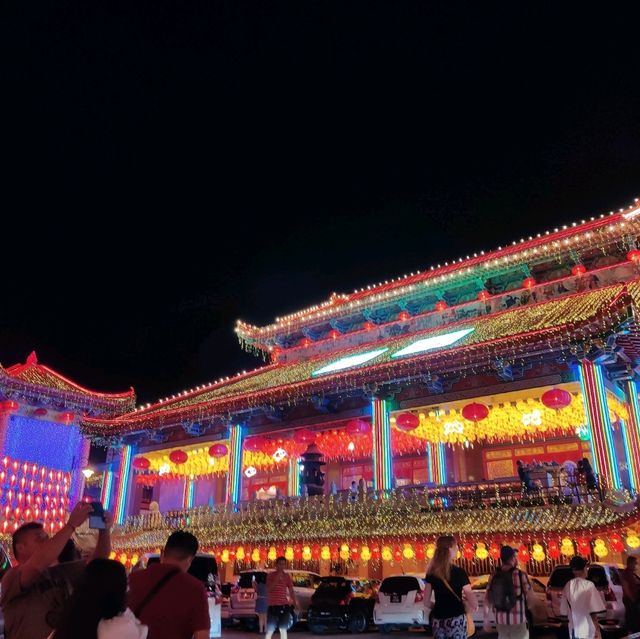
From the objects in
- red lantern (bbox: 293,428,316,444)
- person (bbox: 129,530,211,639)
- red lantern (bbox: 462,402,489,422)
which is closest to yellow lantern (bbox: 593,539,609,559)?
red lantern (bbox: 462,402,489,422)

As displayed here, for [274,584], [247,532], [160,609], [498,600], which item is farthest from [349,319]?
[160,609]

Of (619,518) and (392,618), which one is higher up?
(619,518)

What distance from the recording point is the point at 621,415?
1870 cm

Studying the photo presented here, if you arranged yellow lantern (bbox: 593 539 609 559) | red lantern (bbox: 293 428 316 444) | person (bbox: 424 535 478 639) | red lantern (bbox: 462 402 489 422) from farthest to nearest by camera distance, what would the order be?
red lantern (bbox: 293 428 316 444) < red lantern (bbox: 462 402 489 422) < yellow lantern (bbox: 593 539 609 559) < person (bbox: 424 535 478 639)

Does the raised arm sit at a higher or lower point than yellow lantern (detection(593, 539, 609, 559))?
lower

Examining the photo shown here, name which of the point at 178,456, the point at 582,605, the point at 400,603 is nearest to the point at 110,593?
the point at 582,605

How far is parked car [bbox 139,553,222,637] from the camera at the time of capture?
479 inches

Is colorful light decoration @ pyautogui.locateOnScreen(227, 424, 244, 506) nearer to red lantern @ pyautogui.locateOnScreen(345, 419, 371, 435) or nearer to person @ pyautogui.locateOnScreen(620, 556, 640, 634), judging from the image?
red lantern @ pyautogui.locateOnScreen(345, 419, 371, 435)

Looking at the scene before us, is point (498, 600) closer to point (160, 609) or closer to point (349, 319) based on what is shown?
point (160, 609)

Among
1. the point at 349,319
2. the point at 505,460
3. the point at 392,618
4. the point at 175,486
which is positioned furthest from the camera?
the point at 175,486

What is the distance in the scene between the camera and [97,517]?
15.1 ft

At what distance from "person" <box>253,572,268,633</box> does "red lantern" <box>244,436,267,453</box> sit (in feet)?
24.9

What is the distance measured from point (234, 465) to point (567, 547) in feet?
38.8

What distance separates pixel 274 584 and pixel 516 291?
573 inches
